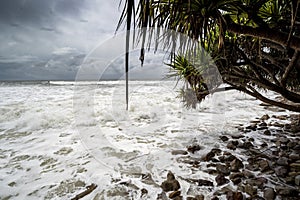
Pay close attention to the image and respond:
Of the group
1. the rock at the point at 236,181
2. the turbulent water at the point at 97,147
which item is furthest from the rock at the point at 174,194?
the rock at the point at 236,181

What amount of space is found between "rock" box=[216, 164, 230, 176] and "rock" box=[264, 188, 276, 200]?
1.42 ft

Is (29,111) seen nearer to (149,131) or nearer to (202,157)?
(149,131)

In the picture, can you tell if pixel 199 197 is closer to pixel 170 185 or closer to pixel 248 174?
pixel 170 185

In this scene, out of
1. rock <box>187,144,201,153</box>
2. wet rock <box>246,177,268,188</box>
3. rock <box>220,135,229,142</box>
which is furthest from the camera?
rock <box>220,135,229,142</box>

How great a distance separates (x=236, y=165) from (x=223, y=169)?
18 centimetres

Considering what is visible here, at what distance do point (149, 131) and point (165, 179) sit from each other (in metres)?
1.95

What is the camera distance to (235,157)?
254cm

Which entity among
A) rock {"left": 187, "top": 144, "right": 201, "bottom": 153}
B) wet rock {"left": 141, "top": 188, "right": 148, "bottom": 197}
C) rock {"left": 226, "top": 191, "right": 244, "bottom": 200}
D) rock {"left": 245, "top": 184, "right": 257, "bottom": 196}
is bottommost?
wet rock {"left": 141, "top": 188, "right": 148, "bottom": 197}

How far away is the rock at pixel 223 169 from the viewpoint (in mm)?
2183

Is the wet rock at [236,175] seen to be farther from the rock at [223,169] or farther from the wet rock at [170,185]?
the wet rock at [170,185]

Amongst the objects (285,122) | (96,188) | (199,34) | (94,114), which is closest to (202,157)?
(96,188)

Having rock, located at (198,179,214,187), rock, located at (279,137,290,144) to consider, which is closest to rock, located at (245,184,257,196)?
rock, located at (198,179,214,187)

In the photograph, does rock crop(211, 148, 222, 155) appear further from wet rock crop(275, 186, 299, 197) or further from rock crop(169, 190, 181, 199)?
rock crop(169, 190, 181, 199)

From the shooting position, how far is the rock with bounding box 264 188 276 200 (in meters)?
1.72
